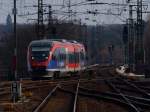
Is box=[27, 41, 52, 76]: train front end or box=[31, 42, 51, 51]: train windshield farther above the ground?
box=[31, 42, 51, 51]: train windshield

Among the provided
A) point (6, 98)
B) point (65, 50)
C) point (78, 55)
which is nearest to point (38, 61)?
point (65, 50)

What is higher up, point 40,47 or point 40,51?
point 40,47

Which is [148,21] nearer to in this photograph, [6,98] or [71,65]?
[71,65]

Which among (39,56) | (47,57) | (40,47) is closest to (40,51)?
(40,47)

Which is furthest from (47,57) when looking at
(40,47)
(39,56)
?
(40,47)

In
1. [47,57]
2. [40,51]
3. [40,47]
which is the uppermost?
[40,47]

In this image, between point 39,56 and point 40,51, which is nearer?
point 40,51

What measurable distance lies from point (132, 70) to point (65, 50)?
25744 millimetres

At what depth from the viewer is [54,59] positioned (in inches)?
1645

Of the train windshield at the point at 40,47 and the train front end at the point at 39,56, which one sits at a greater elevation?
the train windshield at the point at 40,47

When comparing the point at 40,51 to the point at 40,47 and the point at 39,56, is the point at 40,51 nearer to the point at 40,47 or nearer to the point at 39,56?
the point at 40,47

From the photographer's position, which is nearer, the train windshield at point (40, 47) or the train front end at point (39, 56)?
the train front end at point (39, 56)

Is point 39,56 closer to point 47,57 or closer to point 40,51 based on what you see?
point 40,51

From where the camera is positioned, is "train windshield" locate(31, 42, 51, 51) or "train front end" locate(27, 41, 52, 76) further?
"train windshield" locate(31, 42, 51, 51)
